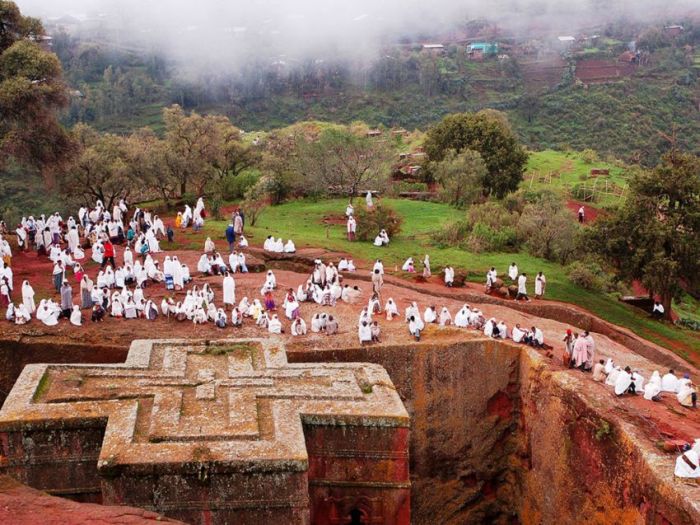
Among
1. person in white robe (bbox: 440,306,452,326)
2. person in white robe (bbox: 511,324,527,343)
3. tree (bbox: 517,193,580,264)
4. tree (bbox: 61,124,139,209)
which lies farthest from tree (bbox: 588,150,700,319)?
tree (bbox: 61,124,139,209)

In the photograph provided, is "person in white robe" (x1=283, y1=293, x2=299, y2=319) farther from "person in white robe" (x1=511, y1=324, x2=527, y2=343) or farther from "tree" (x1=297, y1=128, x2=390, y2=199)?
"tree" (x1=297, y1=128, x2=390, y2=199)

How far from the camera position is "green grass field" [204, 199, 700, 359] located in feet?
92.8

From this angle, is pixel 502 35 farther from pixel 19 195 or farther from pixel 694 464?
pixel 694 464

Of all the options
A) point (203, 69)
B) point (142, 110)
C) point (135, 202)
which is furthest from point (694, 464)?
point (203, 69)

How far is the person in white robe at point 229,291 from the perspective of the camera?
22.3m

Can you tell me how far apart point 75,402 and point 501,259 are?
69.7 ft

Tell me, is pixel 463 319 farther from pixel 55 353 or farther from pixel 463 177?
pixel 463 177

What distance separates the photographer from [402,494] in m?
15.5

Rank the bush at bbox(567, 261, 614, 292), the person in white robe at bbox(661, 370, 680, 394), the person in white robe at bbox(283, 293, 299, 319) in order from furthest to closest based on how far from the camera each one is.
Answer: the bush at bbox(567, 261, 614, 292), the person in white robe at bbox(283, 293, 299, 319), the person in white robe at bbox(661, 370, 680, 394)

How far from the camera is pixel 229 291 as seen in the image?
22.5 m

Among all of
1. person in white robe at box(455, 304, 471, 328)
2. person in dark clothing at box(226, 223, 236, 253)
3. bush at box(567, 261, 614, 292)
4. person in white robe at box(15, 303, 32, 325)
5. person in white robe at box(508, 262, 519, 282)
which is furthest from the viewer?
bush at box(567, 261, 614, 292)

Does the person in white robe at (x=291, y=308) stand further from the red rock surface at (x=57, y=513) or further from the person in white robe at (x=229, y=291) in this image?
the red rock surface at (x=57, y=513)

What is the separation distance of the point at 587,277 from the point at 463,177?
13.0 metres

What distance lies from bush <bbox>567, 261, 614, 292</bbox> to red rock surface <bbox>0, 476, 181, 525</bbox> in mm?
22939
